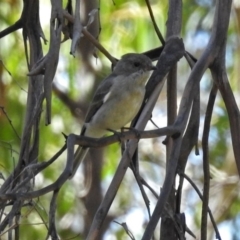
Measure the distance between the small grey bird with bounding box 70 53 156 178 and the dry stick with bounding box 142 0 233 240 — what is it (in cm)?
96

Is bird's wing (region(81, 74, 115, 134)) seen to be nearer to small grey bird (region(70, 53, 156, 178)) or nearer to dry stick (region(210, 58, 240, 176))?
small grey bird (region(70, 53, 156, 178))

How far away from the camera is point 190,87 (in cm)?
300

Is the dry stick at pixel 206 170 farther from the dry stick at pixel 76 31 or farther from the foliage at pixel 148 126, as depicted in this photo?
A: the foliage at pixel 148 126

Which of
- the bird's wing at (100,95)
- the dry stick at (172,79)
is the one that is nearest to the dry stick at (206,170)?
the dry stick at (172,79)

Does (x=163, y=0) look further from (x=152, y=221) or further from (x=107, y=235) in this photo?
(x=152, y=221)

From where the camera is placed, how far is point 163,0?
25.6 feet

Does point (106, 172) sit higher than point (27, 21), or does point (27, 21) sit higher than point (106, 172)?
point (106, 172)

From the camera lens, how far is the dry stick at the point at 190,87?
2649 millimetres

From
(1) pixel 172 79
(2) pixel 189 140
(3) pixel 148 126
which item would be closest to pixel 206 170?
(2) pixel 189 140

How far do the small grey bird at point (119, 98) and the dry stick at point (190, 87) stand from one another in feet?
3.15

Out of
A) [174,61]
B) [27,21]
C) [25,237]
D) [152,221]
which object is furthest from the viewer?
[25,237]

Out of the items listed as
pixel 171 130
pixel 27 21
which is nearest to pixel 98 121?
pixel 27 21

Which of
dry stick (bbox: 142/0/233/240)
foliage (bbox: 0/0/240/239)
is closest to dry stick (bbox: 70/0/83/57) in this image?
dry stick (bbox: 142/0/233/240)

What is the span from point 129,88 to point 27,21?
0.92 m
